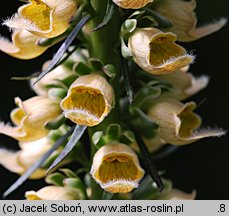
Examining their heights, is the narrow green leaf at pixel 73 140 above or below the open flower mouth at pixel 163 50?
below

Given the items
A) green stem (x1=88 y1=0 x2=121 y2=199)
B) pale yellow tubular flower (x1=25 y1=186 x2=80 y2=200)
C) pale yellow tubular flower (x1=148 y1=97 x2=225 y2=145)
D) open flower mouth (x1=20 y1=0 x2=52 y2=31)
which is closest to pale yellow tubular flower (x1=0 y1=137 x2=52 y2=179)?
pale yellow tubular flower (x1=25 y1=186 x2=80 y2=200)

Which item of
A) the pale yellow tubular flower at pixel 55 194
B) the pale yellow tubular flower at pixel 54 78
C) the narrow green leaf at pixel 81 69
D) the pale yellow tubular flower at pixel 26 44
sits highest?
the pale yellow tubular flower at pixel 26 44

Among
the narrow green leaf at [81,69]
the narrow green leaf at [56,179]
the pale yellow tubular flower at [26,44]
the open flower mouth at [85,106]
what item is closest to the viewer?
the open flower mouth at [85,106]

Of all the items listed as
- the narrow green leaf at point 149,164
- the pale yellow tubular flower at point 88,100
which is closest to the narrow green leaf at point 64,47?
the pale yellow tubular flower at point 88,100

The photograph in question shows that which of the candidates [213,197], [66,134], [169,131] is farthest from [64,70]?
[213,197]

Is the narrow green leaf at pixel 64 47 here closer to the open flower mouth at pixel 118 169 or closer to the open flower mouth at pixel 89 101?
the open flower mouth at pixel 89 101

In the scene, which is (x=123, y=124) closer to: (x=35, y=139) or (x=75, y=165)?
(x=35, y=139)
